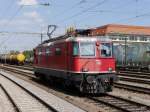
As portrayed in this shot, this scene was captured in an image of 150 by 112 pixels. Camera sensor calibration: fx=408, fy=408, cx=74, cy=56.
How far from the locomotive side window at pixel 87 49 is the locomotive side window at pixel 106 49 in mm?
450

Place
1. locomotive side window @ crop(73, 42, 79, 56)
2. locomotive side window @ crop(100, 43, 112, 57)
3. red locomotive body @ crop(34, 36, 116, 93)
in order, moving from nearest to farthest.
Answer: red locomotive body @ crop(34, 36, 116, 93) → locomotive side window @ crop(73, 42, 79, 56) → locomotive side window @ crop(100, 43, 112, 57)

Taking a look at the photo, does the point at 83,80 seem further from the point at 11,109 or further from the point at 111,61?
the point at 11,109

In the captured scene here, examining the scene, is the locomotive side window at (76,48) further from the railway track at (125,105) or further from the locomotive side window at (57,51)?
the locomotive side window at (57,51)

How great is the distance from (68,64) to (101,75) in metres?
1.79

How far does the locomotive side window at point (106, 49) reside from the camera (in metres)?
19.3

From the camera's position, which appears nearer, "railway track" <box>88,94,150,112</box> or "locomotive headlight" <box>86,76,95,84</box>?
"railway track" <box>88,94,150,112</box>

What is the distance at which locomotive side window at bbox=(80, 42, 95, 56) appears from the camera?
1900cm

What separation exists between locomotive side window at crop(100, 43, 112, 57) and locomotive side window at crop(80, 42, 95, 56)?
1.48 feet

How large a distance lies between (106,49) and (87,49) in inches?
38.0

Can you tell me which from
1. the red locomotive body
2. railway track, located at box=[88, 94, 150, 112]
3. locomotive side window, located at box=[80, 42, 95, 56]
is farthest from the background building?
railway track, located at box=[88, 94, 150, 112]

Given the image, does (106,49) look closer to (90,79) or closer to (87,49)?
(87,49)

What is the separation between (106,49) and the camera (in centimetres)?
1942

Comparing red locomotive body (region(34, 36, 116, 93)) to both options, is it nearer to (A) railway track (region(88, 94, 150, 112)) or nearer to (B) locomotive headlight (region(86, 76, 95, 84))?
(B) locomotive headlight (region(86, 76, 95, 84))

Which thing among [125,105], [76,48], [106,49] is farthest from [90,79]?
[125,105]
